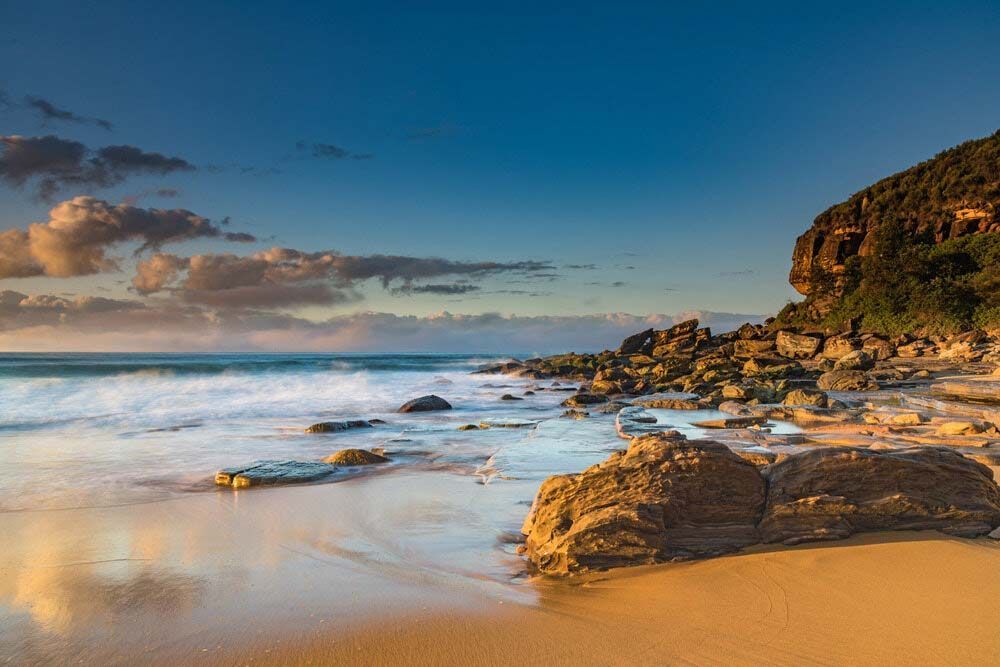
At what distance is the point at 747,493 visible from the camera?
4.21m

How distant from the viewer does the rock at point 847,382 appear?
51.6 ft

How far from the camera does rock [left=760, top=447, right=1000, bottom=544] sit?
400 cm

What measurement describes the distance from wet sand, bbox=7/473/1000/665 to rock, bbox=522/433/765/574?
0.49ft

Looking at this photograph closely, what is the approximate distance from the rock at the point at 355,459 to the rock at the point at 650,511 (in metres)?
4.67

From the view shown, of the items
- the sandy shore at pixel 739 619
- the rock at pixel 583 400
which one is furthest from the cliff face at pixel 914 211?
the sandy shore at pixel 739 619

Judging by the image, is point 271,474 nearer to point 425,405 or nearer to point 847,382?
point 425,405

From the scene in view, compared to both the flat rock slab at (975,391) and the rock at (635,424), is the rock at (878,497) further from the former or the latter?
the flat rock slab at (975,391)

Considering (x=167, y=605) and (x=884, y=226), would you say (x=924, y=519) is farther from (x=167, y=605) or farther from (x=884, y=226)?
(x=884, y=226)

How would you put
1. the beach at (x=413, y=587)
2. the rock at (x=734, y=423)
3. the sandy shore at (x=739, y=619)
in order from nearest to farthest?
the sandy shore at (x=739, y=619) → the beach at (x=413, y=587) → the rock at (x=734, y=423)

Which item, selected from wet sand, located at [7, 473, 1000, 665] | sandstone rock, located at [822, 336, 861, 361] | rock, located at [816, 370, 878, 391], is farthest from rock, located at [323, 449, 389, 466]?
sandstone rock, located at [822, 336, 861, 361]

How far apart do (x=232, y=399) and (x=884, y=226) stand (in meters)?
43.9

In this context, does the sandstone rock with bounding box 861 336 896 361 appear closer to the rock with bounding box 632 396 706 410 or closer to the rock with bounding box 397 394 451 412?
the rock with bounding box 632 396 706 410

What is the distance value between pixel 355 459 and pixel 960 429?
8301mm

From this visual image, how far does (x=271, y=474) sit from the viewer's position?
7.48m
